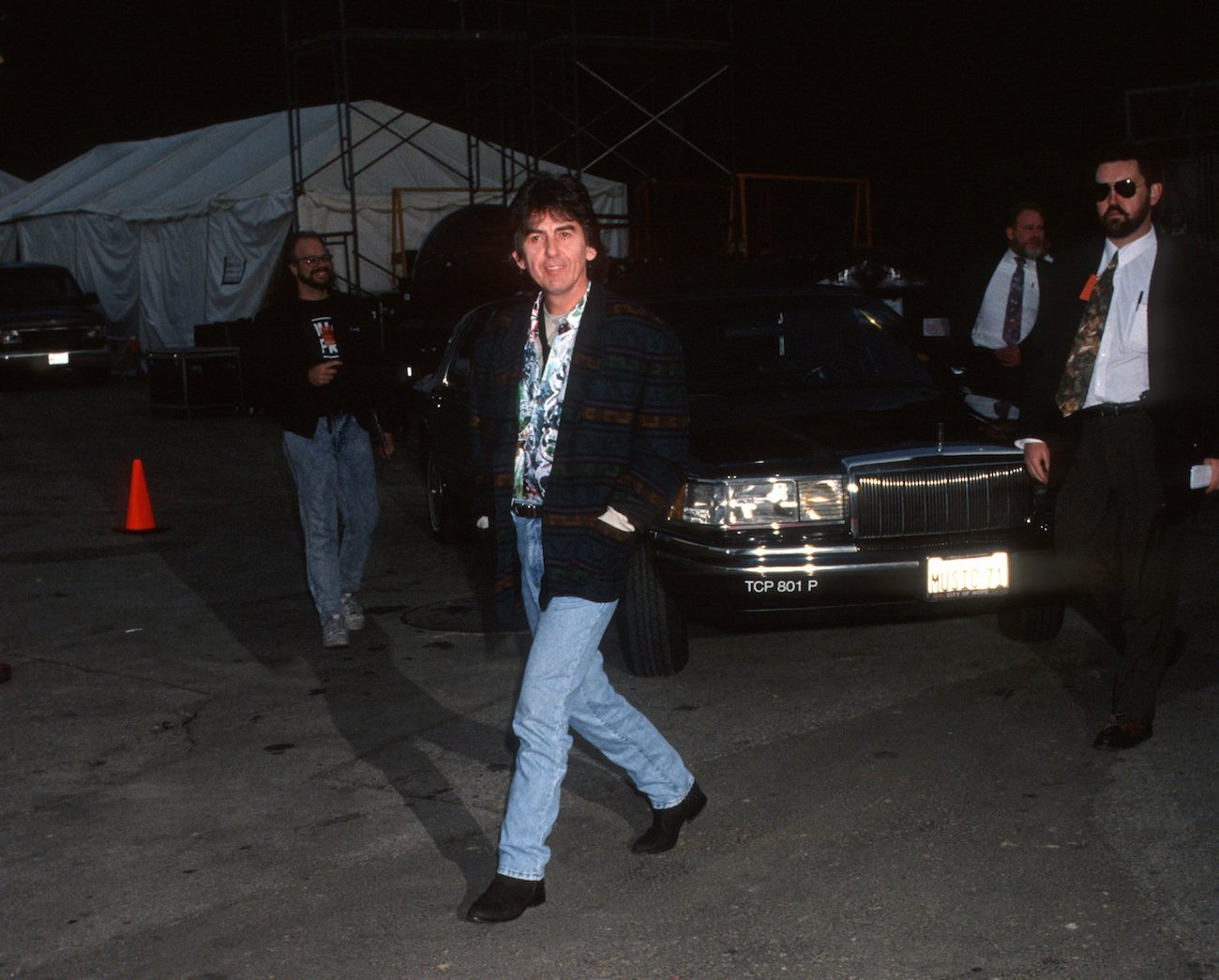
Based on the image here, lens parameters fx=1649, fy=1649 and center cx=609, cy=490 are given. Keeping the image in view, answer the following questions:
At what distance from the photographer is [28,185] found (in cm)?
3794

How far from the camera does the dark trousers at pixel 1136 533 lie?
5535 mm

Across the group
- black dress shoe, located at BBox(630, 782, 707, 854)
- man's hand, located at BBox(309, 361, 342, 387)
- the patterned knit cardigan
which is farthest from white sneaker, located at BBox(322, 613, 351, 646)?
the patterned knit cardigan

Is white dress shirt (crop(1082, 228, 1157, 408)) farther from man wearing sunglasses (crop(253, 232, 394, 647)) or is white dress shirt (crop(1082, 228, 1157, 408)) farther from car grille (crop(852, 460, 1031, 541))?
man wearing sunglasses (crop(253, 232, 394, 647))

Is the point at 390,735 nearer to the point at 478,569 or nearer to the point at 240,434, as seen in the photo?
the point at 478,569

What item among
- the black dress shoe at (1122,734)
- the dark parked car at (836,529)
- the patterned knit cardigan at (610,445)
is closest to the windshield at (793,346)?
the dark parked car at (836,529)

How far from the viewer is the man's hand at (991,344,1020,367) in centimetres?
827

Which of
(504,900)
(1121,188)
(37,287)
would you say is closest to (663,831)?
(504,900)

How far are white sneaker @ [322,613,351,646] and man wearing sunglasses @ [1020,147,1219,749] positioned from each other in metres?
3.39

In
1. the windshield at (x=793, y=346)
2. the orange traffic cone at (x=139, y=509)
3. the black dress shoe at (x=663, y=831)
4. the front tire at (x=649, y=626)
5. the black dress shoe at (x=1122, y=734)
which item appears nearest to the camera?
the black dress shoe at (x=663, y=831)

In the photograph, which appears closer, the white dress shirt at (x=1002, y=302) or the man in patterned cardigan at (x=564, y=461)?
the man in patterned cardigan at (x=564, y=461)

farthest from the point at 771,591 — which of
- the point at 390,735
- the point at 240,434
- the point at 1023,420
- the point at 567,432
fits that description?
the point at 240,434

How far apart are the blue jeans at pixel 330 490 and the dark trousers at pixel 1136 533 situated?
10.9 ft

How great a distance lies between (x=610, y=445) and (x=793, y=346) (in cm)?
372

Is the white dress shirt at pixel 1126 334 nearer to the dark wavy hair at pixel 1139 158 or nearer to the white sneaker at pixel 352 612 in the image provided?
the dark wavy hair at pixel 1139 158
